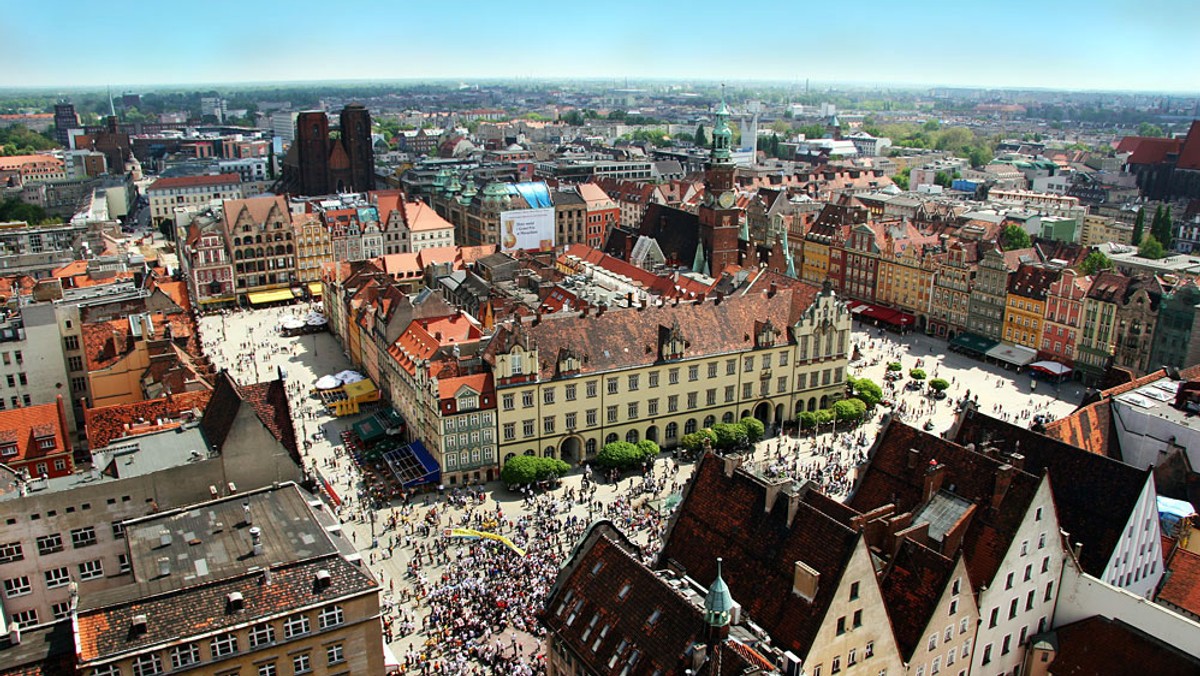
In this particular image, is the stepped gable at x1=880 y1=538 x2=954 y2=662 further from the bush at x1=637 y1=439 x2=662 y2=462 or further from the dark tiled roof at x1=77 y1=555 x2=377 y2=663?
the bush at x1=637 y1=439 x2=662 y2=462

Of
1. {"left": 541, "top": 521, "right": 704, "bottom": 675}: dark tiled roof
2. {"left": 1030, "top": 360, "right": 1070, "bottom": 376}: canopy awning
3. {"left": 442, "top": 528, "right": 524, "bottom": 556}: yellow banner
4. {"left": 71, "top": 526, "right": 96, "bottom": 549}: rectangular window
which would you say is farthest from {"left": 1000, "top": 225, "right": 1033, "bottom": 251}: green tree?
{"left": 71, "top": 526, "right": 96, "bottom": 549}: rectangular window

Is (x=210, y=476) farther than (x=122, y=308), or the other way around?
(x=122, y=308)

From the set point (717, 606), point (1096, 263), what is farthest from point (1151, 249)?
point (717, 606)

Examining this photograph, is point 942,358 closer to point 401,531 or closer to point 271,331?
point 401,531

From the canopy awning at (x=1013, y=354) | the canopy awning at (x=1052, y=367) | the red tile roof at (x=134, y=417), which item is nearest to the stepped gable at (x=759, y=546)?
the red tile roof at (x=134, y=417)

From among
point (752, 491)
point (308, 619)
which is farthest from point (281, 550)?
point (752, 491)

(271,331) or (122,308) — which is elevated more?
(122,308)
